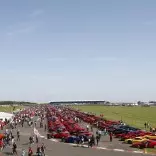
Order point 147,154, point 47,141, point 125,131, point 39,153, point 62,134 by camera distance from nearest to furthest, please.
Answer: point 39,153 < point 147,154 < point 47,141 < point 62,134 < point 125,131

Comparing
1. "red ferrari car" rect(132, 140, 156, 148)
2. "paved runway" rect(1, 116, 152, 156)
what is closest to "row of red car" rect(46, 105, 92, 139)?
"paved runway" rect(1, 116, 152, 156)

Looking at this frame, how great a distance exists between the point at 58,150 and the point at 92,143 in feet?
20.1

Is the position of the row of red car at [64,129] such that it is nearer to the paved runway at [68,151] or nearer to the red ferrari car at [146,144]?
the paved runway at [68,151]

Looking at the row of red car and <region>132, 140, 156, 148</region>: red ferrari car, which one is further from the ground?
the row of red car

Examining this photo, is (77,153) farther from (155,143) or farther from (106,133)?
(106,133)

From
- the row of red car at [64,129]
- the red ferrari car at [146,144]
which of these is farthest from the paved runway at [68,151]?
the row of red car at [64,129]

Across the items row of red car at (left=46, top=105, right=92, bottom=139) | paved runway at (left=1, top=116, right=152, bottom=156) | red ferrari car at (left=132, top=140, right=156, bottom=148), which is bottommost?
paved runway at (left=1, top=116, right=152, bottom=156)

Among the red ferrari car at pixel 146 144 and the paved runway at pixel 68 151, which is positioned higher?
the red ferrari car at pixel 146 144

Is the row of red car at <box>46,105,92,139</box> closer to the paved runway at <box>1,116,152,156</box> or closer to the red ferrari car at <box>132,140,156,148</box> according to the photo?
the paved runway at <box>1,116,152,156</box>

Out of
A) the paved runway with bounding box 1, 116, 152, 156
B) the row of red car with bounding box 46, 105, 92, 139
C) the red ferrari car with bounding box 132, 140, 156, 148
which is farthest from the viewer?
the row of red car with bounding box 46, 105, 92, 139

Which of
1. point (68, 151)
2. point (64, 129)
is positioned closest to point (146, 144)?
point (68, 151)

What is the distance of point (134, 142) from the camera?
49.8 m

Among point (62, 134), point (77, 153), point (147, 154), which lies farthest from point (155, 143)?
point (62, 134)

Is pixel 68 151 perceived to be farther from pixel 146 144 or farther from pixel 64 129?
pixel 64 129
